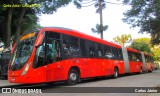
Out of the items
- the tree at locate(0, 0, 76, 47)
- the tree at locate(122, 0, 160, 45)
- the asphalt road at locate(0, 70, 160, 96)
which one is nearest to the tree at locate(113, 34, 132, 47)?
the tree at locate(122, 0, 160, 45)

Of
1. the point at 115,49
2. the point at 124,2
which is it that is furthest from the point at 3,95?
the point at 124,2

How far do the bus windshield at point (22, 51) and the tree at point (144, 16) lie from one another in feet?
53.5

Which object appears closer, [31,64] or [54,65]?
[31,64]

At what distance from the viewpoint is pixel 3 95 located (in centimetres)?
1096

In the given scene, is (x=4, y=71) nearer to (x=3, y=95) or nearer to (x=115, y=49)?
(x=115, y=49)

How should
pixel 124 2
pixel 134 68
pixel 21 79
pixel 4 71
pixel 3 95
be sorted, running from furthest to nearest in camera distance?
pixel 124 2, pixel 134 68, pixel 4 71, pixel 21 79, pixel 3 95

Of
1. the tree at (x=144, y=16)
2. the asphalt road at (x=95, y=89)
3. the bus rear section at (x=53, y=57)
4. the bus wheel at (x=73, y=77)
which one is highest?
the tree at (x=144, y=16)

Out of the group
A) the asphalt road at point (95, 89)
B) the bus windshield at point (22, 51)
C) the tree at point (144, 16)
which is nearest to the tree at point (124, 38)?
→ the tree at point (144, 16)

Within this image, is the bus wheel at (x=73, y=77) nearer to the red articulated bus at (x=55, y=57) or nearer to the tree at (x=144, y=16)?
the red articulated bus at (x=55, y=57)

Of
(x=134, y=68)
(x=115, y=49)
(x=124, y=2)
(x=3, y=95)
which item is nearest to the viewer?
(x=3, y=95)

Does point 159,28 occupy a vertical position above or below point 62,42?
above

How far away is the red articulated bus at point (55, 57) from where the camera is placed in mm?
12617

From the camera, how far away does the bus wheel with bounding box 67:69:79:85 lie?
1477 cm

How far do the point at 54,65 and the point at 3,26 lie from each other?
15.0 metres
